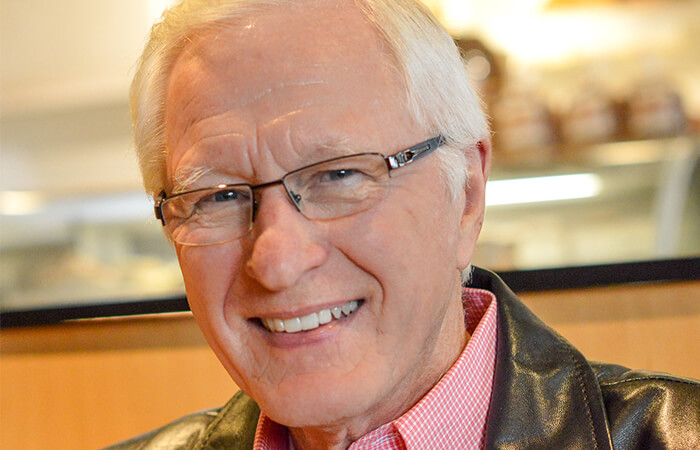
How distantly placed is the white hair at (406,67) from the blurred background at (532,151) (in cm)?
60

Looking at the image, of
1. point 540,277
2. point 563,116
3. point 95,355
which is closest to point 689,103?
point 563,116

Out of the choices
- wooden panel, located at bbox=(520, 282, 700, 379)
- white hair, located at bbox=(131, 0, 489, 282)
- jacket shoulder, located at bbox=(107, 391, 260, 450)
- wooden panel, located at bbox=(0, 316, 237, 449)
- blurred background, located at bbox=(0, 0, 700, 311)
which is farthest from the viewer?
blurred background, located at bbox=(0, 0, 700, 311)

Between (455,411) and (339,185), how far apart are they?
39 centimetres

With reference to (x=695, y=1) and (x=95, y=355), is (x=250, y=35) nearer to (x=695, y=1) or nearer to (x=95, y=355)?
(x=95, y=355)

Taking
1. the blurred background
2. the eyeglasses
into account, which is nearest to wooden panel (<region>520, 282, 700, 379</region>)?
the blurred background

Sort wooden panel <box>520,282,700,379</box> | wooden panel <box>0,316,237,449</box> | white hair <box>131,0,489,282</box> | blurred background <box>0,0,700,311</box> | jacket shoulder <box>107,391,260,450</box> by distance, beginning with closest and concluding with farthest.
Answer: white hair <box>131,0,489,282</box>, jacket shoulder <box>107,391,260,450</box>, wooden panel <box>520,282,700,379</box>, wooden panel <box>0,316,237,449</box>, blurred background <box>0,0,700,311</box>

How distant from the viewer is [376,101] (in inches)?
42.7

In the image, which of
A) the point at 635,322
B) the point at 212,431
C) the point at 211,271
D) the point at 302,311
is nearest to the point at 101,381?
the point at 212,431

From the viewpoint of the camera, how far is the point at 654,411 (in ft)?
3.64

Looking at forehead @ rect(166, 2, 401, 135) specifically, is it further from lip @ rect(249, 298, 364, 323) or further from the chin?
the chin

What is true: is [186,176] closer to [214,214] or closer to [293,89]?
[214,214]

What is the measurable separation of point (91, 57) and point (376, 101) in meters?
3.18

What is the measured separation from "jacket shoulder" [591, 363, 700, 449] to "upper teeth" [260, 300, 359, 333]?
1.40ft

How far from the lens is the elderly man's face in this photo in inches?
41.6
